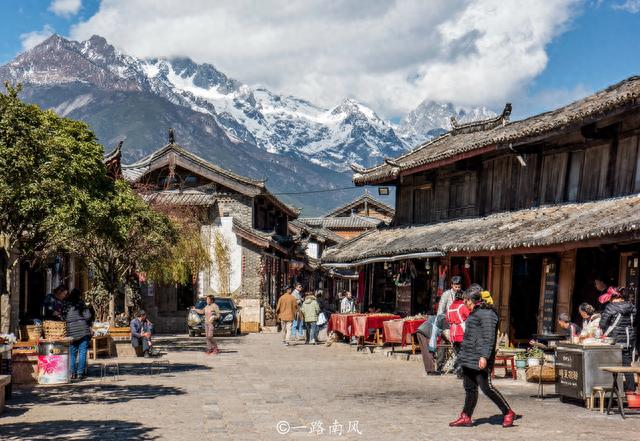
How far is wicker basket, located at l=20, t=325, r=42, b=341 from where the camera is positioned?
620 inches

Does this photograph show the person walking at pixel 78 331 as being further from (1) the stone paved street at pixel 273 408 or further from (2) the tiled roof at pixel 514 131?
(2) the tiled roof at pixel 514 131

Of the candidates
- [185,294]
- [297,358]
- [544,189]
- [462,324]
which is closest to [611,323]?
[462,324]

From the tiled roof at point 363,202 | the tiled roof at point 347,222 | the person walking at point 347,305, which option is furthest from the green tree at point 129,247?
the tiled roof at point 363,202

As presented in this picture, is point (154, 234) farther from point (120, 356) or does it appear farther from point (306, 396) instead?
point (306, 396)

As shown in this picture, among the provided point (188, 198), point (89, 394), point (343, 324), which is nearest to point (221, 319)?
point (343, 324)

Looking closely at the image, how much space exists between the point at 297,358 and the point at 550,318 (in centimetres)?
635

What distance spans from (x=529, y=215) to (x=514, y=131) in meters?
2.55

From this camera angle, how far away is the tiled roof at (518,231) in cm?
1453

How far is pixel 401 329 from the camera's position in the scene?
19922mm

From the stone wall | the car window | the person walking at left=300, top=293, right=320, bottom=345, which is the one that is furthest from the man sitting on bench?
the stone wall

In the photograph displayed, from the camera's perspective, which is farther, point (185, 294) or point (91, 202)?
point (185, 294)

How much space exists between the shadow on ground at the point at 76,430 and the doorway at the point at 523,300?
37.2 feet

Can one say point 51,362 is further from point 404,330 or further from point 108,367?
point 404,330

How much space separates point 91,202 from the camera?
13984 millimetres
